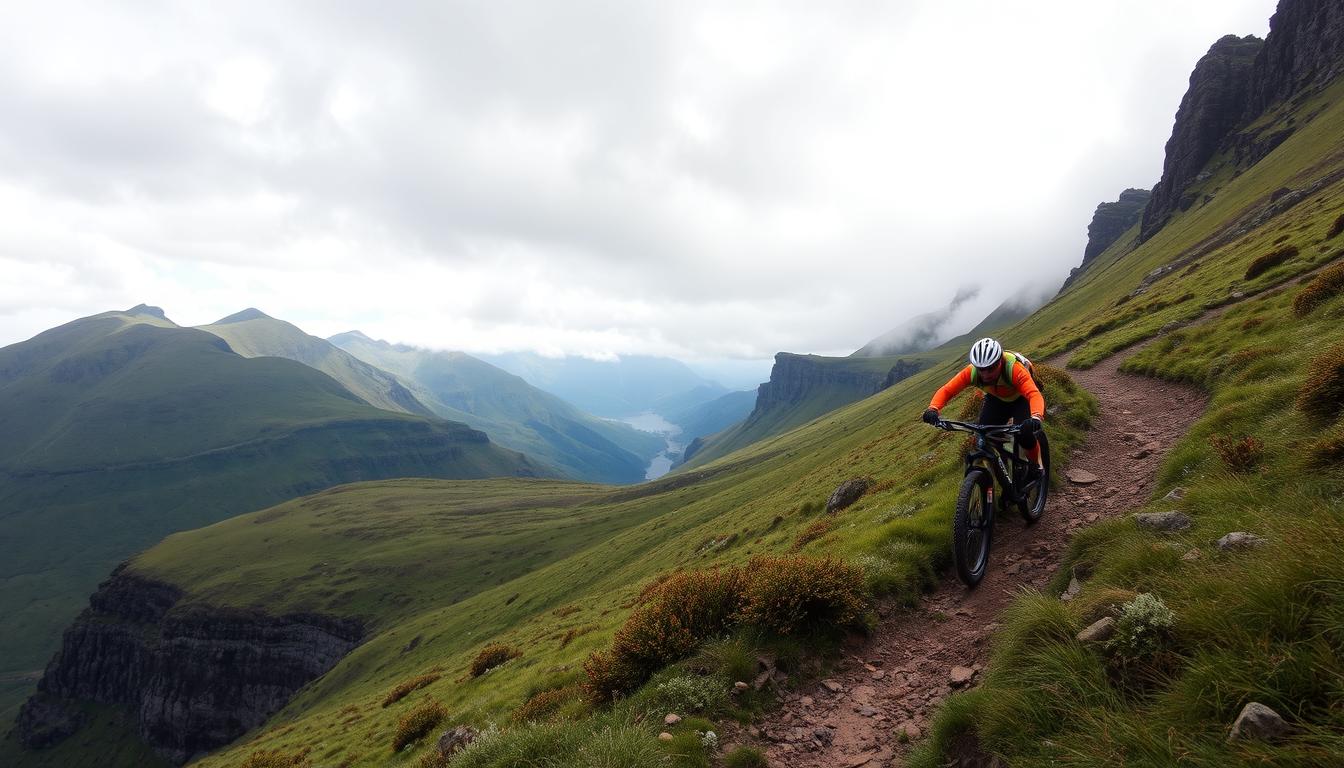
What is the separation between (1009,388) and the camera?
12062 mm

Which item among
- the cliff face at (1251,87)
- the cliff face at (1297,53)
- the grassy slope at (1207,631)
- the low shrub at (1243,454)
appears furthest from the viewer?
the cliff face at (1251,87)

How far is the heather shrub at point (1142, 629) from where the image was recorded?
18.0 feet

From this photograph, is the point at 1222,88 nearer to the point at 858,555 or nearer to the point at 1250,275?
the point at 1250,275

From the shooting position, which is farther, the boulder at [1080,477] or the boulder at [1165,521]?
the boulder at [1080,477]

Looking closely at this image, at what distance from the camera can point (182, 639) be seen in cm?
15238

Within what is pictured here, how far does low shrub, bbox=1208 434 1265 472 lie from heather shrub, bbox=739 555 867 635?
671 cm

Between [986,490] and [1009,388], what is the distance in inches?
100

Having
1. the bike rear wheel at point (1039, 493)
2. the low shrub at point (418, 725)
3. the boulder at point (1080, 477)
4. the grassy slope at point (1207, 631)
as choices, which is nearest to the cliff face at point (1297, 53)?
the boulder at point (1080, 477)

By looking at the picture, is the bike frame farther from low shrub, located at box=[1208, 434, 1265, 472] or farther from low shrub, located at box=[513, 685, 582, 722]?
low shrub, located at box=[513, 685, 582, 722]

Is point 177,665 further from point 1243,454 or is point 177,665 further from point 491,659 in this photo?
point 1243,454

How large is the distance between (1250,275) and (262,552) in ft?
779

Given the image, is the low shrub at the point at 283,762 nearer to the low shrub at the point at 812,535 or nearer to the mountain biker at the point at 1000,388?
the low shrub at the point at 812,535

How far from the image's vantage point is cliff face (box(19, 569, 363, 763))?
13738 cm

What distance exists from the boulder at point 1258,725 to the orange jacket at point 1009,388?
7.34 meters
